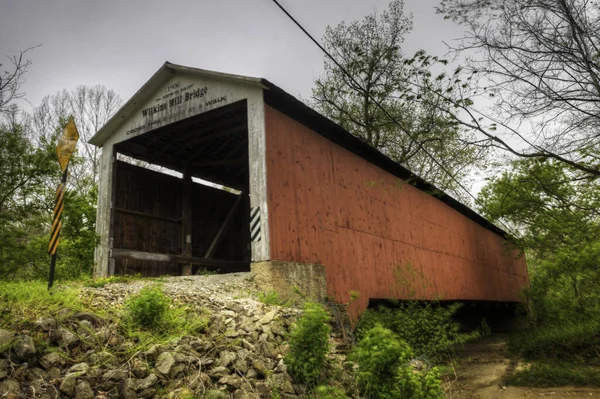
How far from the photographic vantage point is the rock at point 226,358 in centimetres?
451

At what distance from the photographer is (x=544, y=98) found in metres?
7.81

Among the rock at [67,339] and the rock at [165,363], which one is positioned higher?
the rock at [67,339]

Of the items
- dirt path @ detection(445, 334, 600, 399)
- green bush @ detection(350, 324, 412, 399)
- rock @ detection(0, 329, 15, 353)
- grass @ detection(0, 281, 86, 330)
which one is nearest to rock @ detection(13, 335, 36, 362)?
rock @ detection(0, 329, 15, 353)

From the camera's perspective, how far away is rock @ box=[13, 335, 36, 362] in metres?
3.67

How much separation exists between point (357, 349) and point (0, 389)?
3732mm

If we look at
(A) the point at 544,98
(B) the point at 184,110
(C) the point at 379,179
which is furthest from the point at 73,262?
(A) the point at 544,98

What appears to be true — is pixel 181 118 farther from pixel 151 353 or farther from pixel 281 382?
pixel 281 382

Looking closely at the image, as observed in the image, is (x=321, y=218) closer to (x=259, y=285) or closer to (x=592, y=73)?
(x=259, y=285)

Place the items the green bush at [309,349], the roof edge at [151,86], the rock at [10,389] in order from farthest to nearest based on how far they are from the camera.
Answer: the roof edge at [151,86]
the green bush at [309,349]
the rock at [10,389]

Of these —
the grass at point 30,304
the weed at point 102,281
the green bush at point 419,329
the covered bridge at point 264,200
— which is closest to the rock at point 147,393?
the grass at point 30,304

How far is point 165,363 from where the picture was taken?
13.5 feet

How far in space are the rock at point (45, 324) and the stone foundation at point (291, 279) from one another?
3635 millimetres

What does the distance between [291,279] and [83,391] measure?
4551mm

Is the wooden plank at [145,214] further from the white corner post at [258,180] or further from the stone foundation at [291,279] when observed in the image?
the stone foundation at [291,279]
